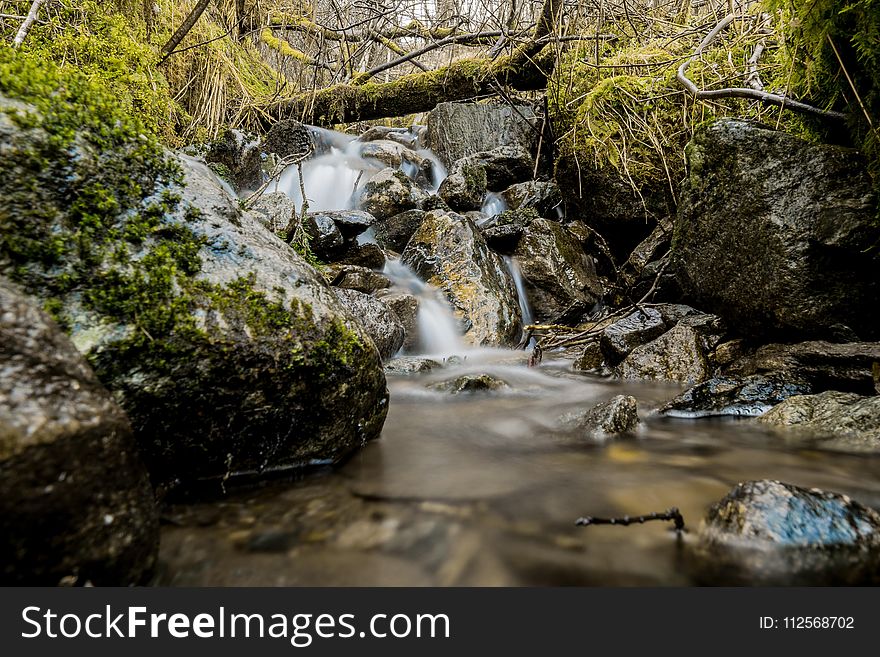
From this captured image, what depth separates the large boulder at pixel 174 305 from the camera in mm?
1498

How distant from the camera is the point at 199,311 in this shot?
1.65 metres

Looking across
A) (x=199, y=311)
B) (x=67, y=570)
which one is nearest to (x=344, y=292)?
(x=199, y=311)

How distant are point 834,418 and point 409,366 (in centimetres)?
290

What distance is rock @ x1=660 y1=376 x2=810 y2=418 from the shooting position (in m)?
2.85

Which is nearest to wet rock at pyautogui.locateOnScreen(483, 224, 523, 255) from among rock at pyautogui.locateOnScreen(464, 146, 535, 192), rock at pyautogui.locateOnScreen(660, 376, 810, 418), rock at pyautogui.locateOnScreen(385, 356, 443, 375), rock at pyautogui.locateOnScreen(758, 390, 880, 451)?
rock at pyautogui.locateOnScreen(464, 146, 535, 192)

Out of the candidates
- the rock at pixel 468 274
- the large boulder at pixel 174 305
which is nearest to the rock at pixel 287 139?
the rock at pixel 468 274

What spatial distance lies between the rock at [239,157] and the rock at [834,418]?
24.4ft

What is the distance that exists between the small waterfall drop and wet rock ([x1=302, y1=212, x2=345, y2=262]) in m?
0.86

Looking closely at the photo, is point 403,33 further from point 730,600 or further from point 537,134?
point 730,600

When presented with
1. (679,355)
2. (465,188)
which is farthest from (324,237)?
(679,355)

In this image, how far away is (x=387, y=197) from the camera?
7.41 meters

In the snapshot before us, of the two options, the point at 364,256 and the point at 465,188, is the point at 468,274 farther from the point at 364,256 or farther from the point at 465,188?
the point at 465,188

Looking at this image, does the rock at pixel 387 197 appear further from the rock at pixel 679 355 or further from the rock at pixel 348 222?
the rock at pixel 679 355

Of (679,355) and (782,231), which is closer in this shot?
(782,231)
